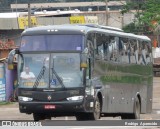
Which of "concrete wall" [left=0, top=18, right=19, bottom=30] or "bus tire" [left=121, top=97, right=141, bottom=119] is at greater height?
"bus tire" [left=121, top=97, right=141, bottom=119]

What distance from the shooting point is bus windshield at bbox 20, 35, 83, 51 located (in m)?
21.0

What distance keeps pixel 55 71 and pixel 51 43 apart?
0.93 m

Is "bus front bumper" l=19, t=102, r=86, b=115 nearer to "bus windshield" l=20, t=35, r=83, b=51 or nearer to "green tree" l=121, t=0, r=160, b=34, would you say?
"bus windshield" l=20, t=35, r=83, b=51

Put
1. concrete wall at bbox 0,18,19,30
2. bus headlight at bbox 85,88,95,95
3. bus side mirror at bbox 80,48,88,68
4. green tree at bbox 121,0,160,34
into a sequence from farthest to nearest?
green tree at bbox 121,0,160,34 → concrete wall at bbox 0,18,19,30 → bus headlight at bbox 85,88,95,95 → bus side mirror at bbox 80,48,88,68

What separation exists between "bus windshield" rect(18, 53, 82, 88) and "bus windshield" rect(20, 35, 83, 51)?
220 millimetres

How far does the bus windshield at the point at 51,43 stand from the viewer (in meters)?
21.0

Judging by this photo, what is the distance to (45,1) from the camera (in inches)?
5600

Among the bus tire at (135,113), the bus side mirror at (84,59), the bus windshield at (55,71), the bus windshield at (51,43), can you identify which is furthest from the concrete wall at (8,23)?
the bus side mirror at (84,59)

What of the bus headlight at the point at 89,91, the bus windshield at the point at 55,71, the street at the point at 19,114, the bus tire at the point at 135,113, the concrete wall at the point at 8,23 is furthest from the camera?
the concrete wall at the point at 8,23

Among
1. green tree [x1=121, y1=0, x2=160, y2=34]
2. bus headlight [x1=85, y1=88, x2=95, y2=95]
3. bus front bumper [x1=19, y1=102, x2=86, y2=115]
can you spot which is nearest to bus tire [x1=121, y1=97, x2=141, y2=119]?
bus headlight [x1=85, y1=88, x2=95, y2=95]

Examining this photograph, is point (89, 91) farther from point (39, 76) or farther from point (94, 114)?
point (39, 76)

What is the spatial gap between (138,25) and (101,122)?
61814 millimetres

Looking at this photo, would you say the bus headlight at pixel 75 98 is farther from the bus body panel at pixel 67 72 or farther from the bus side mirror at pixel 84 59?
the bus side mirror at pixel 84 59

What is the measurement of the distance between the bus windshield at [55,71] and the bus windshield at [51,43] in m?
0.22
